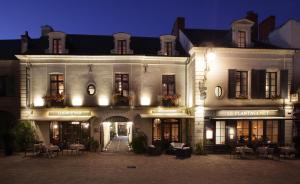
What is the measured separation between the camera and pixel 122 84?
18.8 metres

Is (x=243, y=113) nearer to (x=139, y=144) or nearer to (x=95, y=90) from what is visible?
(x=139, y=144)

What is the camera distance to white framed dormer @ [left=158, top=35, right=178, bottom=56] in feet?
62.6

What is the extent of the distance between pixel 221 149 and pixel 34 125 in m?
12.0

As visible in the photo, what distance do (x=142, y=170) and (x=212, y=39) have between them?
443 inches

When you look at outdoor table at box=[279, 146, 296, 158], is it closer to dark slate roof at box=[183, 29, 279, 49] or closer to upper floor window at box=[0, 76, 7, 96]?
dark slate roof at box=[183, 29, 279, 49]

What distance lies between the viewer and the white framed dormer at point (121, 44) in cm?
1875

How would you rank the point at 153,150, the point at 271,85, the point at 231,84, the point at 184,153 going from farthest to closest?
the point at 271,85
the point at 231,84
the point at 153,150
the point at 184,153

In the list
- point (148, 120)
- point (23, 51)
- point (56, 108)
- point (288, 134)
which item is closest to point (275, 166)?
point (288, 134)

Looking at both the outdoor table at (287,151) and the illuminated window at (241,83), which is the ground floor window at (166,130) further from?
the outdoor table at (287,151)

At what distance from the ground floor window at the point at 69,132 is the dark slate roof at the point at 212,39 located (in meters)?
9.13

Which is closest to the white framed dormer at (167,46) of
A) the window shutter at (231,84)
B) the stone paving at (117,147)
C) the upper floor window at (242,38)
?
the window shutter at (231,84)

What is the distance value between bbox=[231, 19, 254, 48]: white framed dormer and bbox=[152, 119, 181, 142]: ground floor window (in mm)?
6536

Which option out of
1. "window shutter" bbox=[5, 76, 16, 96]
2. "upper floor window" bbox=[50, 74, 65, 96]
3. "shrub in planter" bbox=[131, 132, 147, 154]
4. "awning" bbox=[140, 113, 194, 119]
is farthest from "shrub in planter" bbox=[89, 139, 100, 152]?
"window shutter" bbox=[5, 76, 16, 96]

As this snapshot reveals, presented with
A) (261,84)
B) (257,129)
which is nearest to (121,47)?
(261,84)
